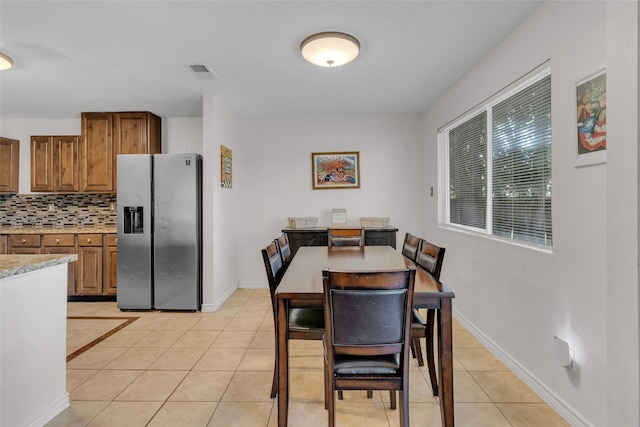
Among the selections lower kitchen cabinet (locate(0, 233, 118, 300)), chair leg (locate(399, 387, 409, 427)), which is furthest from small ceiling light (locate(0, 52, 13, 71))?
chair leg (locate(399, 387, 409, 427))

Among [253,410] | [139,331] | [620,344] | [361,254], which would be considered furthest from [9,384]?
[620,344]

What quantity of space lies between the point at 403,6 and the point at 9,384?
3.03 m

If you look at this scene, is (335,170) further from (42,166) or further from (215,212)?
(42,166)

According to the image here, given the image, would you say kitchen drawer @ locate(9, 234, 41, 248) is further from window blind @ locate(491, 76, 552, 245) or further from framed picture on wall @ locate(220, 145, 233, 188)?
window blind @ locate(491, 76, 552, 245)

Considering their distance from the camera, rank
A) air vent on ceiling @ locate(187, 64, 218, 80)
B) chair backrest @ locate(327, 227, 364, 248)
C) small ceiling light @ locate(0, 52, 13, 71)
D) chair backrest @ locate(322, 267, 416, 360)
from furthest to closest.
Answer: chair backrest @ locate(327, 227, 364, 248), air vent on ceiling @ locate(187, 64, 218, 80), small ceiling light @ locate(0, 52, 13, 71), chair backrest @ locate(322, 267, 416, 360)

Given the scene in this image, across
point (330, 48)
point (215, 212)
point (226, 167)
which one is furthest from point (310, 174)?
point (330, 48)

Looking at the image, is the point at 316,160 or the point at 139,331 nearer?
the point at 139,331

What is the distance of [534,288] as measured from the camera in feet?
6.76

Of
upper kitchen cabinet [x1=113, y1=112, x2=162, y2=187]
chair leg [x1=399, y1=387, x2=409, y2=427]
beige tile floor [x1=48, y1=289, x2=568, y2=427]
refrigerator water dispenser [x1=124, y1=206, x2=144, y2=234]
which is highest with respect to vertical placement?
upper kitchen cabinet [x1=113, y1=112, x2=162, y2=187]

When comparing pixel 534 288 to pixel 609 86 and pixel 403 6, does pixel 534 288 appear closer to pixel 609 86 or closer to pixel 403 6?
pixel 609 86

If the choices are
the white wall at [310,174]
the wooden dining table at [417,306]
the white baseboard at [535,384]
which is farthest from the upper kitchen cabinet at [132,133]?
the white baseboard at [535,384]

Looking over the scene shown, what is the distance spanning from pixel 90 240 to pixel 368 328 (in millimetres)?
4010

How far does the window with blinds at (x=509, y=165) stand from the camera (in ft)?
6.80

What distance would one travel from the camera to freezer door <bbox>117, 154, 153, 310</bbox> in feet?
11.8
